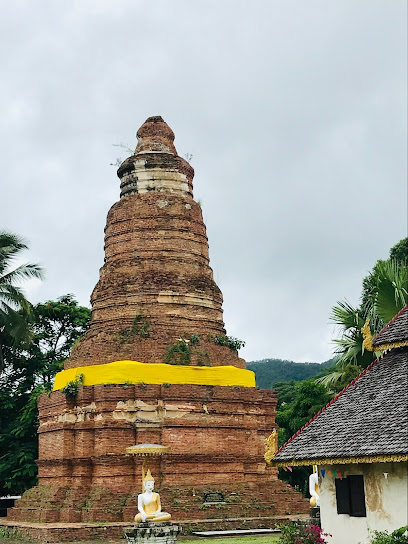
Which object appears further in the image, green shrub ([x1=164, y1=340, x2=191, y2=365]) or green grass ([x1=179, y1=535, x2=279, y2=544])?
green shrub ([x1=164, y1=340, x2=191, y2=365])

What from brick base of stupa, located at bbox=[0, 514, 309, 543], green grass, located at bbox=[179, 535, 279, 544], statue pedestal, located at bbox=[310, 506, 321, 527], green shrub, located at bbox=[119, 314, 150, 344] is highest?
green shrub, located at bbox=[119, 314, 150, 344]

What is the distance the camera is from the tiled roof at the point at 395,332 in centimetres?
1393

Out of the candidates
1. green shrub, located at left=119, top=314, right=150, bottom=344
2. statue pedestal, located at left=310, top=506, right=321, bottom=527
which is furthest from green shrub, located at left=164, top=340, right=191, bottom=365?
statue pedestal, located at left=310, top=506, right=321, bottom=527

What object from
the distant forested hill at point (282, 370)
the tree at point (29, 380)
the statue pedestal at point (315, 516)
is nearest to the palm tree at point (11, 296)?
the tree at point (29, 380)

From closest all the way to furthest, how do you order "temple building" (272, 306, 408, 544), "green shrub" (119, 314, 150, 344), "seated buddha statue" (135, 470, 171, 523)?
"temple building" (272, 306, 408, 544) < "seated buddha statue" (135, 470, 171, 523) < "green shrub" (119, 314, 150, 344)

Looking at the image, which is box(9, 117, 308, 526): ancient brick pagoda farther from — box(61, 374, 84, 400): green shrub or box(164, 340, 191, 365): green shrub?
box(61, 374, 84, 400): green shrub

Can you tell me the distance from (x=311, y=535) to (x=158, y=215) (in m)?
14.9

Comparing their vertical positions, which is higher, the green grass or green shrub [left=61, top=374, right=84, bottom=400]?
green shrub [left=61, top=374, right=84, bottom=400]

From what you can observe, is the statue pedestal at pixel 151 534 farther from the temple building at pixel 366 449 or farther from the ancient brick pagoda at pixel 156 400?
the temple building at pixel 366 449

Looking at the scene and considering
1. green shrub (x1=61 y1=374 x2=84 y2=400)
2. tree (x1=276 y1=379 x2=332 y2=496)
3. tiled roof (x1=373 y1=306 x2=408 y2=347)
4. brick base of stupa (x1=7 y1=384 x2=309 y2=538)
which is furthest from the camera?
tree (x1=276 y1=379 x2=332 y2=496)

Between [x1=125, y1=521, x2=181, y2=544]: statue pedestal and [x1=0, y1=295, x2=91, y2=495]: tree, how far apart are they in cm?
1349

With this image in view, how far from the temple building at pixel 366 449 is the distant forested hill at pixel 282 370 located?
7934cm

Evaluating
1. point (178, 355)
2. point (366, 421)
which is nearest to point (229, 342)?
point (178, 355)

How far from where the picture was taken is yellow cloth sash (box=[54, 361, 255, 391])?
22.6m
